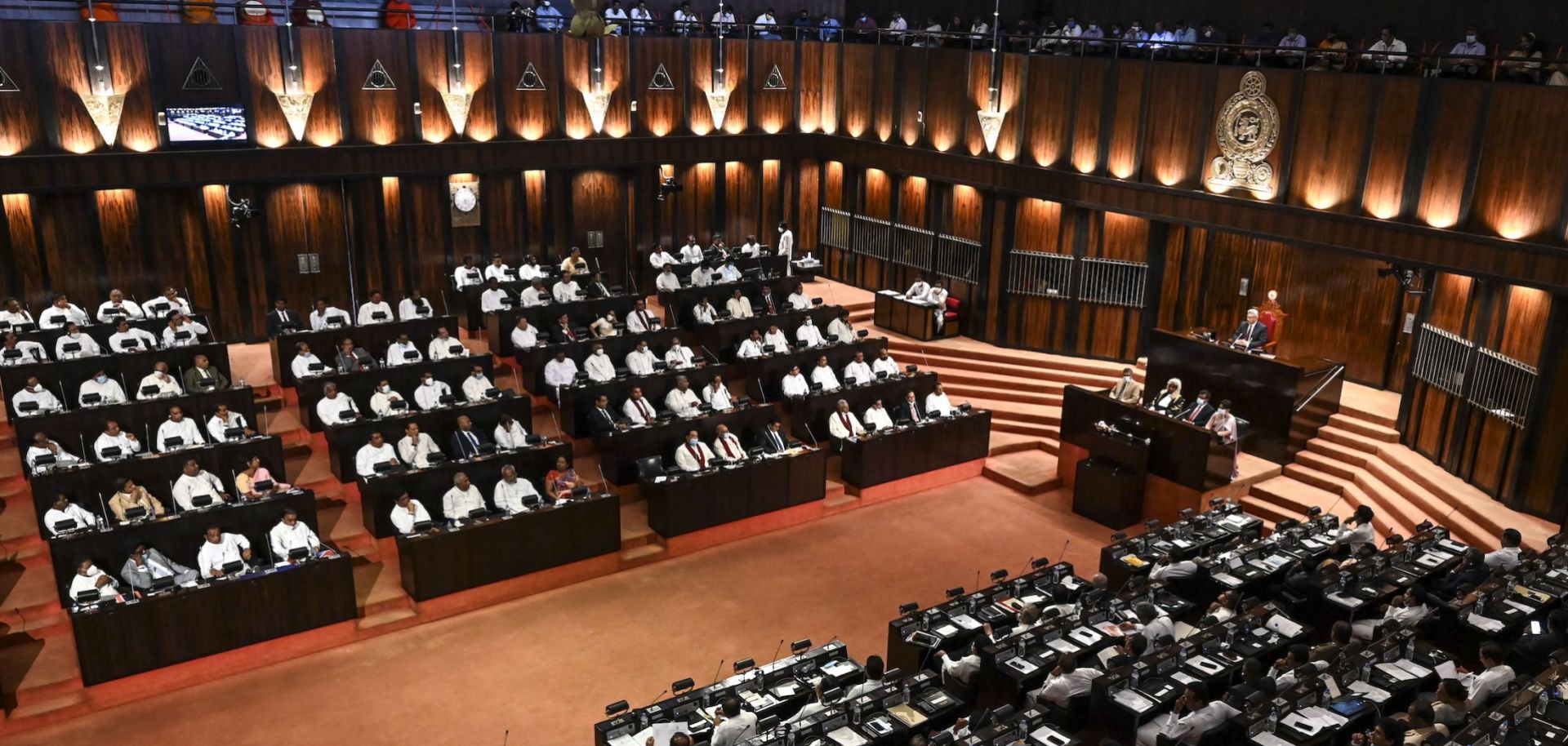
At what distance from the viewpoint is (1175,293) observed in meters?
18.4

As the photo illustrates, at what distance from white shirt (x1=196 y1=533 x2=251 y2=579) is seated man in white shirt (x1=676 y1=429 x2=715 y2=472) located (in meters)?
4.85

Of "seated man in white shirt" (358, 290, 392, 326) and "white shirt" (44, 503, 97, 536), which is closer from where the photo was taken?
"white shirt" (44, 503, 97, 536)

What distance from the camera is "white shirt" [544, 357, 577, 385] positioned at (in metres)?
15.6

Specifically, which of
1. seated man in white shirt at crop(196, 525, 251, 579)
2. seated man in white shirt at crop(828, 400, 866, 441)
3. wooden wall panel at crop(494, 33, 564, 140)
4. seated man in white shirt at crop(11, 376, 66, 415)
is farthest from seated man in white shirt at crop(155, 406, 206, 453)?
wooden wall panel at crop(494, 33, 564, 140)

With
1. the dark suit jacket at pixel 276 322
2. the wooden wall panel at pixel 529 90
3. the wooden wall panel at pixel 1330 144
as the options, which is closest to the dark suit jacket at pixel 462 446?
the dark suit jacket at pixel 276 322

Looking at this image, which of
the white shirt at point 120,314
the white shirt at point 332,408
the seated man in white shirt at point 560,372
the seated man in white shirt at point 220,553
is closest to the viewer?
the seated man in white shirt at point 220,553

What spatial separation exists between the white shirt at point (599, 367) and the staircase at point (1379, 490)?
28.0ft

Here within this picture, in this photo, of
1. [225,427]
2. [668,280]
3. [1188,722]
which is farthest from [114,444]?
[1188,722]

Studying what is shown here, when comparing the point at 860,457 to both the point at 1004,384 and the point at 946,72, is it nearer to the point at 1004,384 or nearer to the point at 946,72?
the point at 1004,384

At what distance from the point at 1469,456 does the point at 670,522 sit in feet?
32.2

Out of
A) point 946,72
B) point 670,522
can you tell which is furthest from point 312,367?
point 946,72

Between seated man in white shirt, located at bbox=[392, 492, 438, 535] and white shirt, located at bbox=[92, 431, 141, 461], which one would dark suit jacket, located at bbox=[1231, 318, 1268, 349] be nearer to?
seated man in white shirt, located at bbox=[392, 492, 438, 535]

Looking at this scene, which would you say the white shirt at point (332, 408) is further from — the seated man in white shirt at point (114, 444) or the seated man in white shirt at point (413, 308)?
the seated man in white shirt at point (413, 308)

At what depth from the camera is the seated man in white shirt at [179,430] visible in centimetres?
1302
